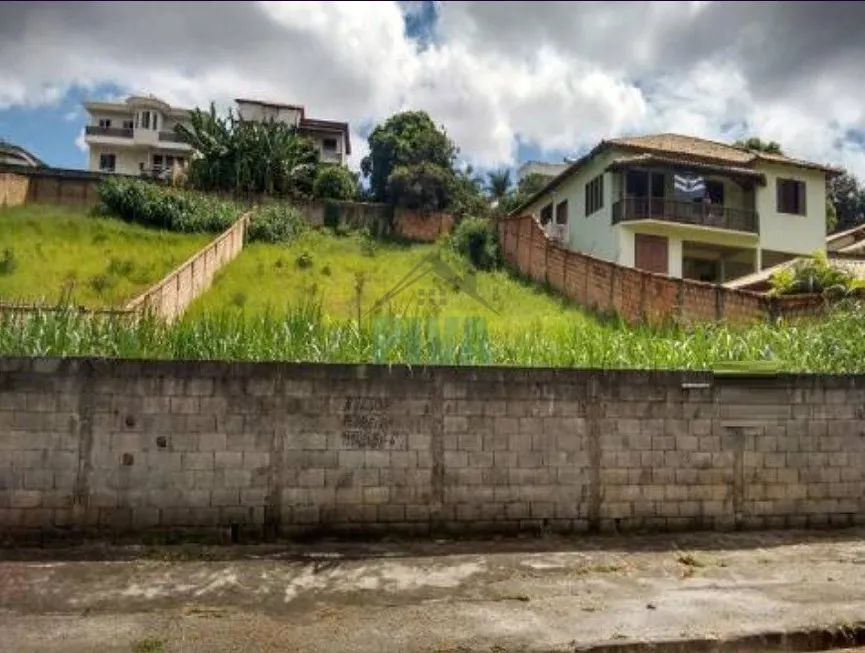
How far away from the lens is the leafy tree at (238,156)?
3108cm

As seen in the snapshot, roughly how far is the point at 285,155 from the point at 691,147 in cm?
1693

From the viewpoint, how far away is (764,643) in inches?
185

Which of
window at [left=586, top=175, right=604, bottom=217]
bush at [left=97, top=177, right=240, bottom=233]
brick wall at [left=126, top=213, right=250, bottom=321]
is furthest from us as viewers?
bush at [left=97, top=177, right=240, bottom=233]

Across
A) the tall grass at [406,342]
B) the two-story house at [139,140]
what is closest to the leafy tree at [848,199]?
the tall grass at [406,342]

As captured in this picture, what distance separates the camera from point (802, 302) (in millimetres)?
11812

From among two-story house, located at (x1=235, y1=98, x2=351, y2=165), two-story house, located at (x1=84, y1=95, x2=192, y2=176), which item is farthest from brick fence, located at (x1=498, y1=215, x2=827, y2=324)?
two-story house, located at (x1=84, y1=95, x2=192, y2=176)

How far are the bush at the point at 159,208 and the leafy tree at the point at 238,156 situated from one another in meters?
2.82

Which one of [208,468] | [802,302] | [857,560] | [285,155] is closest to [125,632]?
[208,468]

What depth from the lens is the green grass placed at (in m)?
19.4

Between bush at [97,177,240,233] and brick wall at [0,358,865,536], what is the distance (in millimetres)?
22115

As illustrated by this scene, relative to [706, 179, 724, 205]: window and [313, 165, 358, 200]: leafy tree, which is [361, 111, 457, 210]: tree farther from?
[706, 179, 724, 205]: window

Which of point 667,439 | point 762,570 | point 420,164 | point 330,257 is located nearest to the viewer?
point 762,570

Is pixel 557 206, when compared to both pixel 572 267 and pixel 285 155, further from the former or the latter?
pixel 285 155

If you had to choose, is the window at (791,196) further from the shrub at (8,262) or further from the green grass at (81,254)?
the shrub at (8,262)
